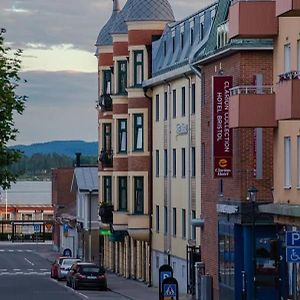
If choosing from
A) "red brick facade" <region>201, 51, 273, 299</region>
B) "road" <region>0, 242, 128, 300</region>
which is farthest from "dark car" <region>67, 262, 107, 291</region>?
"red brick facade" <region>201, 51, 273, 299</region>

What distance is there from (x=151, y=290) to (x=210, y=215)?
12.4 metres

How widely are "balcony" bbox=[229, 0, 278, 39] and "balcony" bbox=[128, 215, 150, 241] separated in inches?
1152

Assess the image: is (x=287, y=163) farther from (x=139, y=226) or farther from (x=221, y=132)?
(x=139, y=226)

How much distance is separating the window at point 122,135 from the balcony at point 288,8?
36964 mm

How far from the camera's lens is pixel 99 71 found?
256 ft

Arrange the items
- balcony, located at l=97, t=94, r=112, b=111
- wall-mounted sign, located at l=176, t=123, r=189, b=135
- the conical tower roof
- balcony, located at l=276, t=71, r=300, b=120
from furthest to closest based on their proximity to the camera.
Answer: the conical tower roof < balcony, located at l=97, t=94, r=112, b=111 < wall-mounted sign, located at l=176, t=123, r=189, b=135 < balcony, located at l=276, t=71, r=300, b=120

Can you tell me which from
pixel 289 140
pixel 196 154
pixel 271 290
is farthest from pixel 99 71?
pixel 289 140

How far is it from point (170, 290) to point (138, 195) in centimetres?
2671

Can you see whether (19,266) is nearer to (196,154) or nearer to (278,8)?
(196,154)

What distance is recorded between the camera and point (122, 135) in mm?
71000

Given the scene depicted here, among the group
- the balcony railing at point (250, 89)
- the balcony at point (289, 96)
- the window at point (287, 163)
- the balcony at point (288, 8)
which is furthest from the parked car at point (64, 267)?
the balcony at point (288, 8)

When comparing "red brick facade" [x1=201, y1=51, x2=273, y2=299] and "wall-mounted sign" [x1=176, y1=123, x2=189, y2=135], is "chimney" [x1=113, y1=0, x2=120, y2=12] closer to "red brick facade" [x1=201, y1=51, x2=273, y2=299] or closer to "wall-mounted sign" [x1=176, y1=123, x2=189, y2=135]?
"wall-mounted sign" [x1=176, y1=123, x2=189, y2=135]

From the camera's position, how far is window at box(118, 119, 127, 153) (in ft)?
232

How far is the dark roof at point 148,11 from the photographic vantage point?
66.1 m
